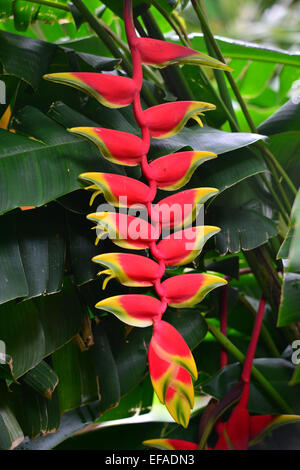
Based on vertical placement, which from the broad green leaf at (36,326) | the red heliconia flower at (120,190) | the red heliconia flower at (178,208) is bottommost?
the broad green leaf at (36,326)

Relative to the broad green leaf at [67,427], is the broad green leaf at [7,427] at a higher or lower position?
higher

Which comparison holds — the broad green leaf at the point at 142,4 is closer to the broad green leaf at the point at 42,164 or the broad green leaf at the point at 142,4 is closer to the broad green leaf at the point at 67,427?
the broad green leaf at the point at 42,164

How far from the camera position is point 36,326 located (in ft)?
1.33

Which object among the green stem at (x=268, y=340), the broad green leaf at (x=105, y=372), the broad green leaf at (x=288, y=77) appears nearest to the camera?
the broad green leaf at (x=105, y=372)

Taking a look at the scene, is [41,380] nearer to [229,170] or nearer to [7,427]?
[7,427]

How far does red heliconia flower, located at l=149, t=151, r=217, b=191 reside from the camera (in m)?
0.28

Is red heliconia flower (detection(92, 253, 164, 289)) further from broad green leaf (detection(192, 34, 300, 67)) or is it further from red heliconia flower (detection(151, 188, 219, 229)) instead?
broad green leaf (detection(192, 34, 300, 67))

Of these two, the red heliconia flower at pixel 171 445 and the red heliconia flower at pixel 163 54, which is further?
the red heliconia flower at pixel 171 445

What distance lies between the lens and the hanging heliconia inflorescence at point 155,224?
25 centimetres

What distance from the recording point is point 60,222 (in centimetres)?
41

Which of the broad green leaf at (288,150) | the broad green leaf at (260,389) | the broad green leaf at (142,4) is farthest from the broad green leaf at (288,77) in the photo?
the broad green leaf at (260,389)

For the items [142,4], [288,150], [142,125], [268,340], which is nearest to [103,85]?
[142,125]
